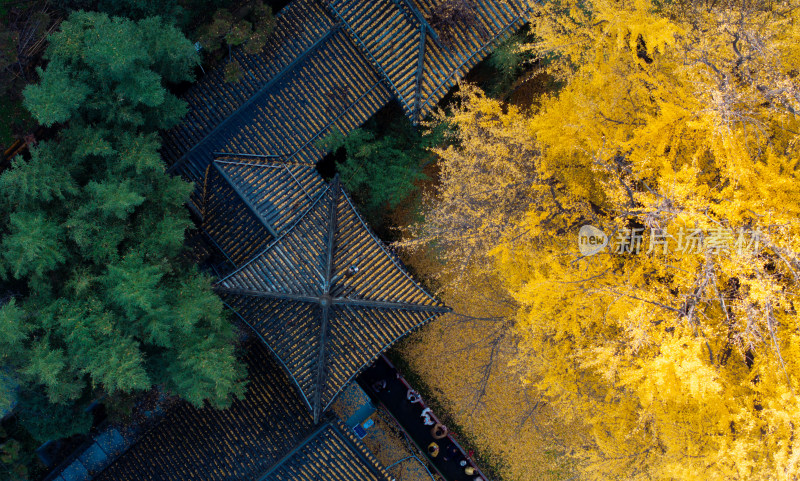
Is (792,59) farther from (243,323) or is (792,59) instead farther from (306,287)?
(243,323)

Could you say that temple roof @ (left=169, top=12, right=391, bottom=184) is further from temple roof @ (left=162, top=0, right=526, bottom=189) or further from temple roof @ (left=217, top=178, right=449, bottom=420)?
temple roof @ (left=217, top=178, right=449, bottom=420)

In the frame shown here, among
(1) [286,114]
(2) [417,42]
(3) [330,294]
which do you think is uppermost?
(1) [286,114]

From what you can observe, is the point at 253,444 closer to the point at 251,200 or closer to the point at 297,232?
the point at 297,232

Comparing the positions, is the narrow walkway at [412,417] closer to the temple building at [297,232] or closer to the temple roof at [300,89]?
the temple building at [297,232]

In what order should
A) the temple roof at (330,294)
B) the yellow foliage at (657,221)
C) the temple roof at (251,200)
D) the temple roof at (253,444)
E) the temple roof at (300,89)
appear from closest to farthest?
the yellow foliage at (657,221)
the temple roof at (330,294)
the temple roof at (253,444)
the temple roof at (300,89)
the temple roof at (251,200)

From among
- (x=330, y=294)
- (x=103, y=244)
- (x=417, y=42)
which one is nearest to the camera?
(x=103, y=244)

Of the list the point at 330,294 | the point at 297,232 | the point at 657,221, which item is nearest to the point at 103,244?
the point at 297,232

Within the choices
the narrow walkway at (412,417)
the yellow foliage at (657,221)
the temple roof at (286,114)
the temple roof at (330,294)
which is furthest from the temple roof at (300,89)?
the narrow walkway at (412,417)
